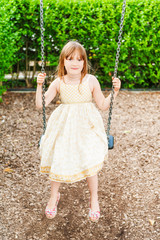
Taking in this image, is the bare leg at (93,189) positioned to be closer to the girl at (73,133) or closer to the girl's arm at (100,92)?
the girl at (73,133)

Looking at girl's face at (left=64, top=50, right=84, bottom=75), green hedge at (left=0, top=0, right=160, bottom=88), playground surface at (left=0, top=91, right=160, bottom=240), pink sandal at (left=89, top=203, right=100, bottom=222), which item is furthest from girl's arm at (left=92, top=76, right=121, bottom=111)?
green hedge at (left=0, top=0, right=160, bottom=88)

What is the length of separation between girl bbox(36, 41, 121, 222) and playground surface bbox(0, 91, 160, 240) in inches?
16.5

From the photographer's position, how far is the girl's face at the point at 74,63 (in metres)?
2.49

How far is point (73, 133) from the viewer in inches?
97.3

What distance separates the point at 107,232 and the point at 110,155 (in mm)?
1521

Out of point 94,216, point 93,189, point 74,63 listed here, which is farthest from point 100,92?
point 94,216

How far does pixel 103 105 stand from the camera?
270 cm

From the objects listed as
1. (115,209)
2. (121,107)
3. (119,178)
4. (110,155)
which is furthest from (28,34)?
(115,209)

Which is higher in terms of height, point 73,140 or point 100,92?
point 100,92

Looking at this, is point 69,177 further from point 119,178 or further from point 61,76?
point 119,178

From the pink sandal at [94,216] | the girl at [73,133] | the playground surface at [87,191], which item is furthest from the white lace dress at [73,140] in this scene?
the playground surface at [87,191]

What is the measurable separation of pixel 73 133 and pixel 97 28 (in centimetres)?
391

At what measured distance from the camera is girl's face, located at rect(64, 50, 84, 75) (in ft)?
8.16

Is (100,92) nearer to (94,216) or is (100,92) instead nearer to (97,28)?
(94,216)
